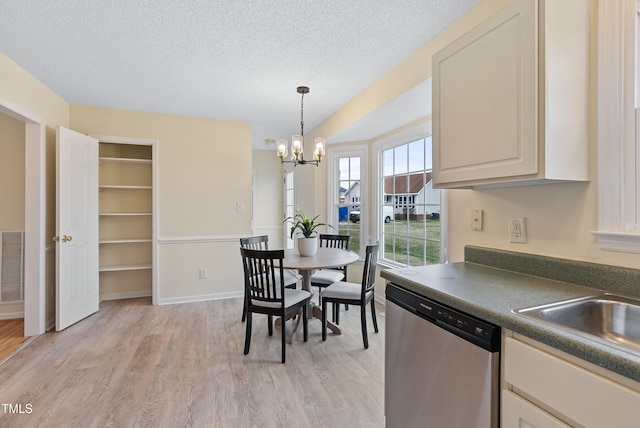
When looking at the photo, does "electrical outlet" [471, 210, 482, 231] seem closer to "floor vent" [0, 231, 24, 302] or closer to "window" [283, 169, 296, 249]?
"window" [283, 169, 296, 249]

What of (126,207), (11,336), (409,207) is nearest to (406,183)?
(409,207)

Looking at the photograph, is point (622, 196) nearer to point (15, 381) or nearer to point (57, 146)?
point (15, 381)

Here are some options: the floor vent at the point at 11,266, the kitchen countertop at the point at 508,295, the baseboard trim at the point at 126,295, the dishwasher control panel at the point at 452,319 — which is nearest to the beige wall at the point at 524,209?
the kitchen countertop at the point at 508,295

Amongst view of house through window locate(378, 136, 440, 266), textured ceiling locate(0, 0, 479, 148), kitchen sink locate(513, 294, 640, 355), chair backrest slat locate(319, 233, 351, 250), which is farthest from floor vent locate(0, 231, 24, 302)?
kitchen sink locate(513, 294, 640, 355)

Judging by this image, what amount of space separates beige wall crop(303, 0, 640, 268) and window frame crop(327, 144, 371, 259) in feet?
4.79

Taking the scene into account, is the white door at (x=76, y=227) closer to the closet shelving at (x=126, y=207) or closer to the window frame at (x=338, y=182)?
the closet shelving at (x=126, y=207)

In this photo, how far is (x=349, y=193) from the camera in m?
4.17

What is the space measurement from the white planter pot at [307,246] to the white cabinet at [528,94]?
67.0 inches

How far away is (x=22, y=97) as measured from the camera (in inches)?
104

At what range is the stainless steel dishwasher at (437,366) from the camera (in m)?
1.01

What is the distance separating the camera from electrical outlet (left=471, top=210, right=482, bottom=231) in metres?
1.79

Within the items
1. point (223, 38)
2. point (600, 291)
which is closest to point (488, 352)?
point (600, 291)

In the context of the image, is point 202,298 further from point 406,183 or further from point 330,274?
point 406,183

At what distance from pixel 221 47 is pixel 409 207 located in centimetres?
238
